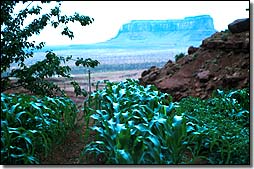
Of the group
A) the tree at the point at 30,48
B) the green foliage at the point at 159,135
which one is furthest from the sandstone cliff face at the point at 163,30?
the green foliage at the point at 159,135

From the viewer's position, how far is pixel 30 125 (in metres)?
2.43

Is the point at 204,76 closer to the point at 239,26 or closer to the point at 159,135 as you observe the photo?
the point at 239,26

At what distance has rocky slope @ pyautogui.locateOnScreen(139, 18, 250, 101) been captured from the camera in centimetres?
378

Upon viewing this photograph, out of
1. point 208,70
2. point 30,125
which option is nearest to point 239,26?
point 208,70

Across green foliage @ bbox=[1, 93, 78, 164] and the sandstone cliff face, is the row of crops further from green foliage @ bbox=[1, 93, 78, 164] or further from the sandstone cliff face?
the sandstone cliff face

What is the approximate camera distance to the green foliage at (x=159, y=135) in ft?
7.11

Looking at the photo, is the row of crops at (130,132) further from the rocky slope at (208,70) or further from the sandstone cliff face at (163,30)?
the rocky slope at (208,70)

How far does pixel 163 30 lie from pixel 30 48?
3.23 feet

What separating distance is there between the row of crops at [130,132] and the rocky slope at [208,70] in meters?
0.96

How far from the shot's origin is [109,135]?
7.40 feet

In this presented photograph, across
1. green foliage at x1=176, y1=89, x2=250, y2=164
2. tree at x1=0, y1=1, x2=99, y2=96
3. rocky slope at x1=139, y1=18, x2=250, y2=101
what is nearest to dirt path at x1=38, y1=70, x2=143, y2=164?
tree at x1=0, y1=1, x2=99, y2=96

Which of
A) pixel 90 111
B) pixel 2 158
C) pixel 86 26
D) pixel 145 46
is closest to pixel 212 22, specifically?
pixel 145 46

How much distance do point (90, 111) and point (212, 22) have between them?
1.14m

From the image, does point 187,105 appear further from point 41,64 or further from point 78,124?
point 41,64
